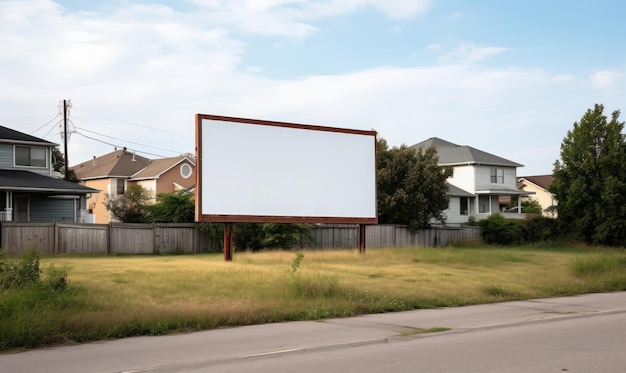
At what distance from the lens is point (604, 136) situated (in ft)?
164

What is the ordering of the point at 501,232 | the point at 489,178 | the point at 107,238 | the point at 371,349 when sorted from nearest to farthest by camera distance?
the point at 371,349 → the point at 107,238 → the point at 501,232 → the point at 489,178

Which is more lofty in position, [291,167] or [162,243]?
[291,167]

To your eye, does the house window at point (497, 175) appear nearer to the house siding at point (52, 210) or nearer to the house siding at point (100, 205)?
the house siding at point (100, 205)

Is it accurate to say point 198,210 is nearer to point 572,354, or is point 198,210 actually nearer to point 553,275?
point 553,275

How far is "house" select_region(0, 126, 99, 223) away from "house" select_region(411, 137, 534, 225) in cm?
3084

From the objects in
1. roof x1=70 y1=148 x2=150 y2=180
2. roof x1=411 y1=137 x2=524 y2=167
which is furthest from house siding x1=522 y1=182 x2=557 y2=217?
roof x1=70 y1=148 x2=150 y2=180

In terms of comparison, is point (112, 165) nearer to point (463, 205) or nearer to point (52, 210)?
point (52, 210)

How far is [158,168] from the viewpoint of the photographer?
216 feet

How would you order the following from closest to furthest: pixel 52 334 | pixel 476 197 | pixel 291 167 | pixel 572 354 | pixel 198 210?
pixel 572 354 < pixel 52 334 < pixel 198 210 < pixel 291 167 < pixel 476 197

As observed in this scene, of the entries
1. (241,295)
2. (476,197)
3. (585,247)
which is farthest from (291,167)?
(476,197)

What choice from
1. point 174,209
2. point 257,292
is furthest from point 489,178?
point 257,292

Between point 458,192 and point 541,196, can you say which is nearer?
point 458,192

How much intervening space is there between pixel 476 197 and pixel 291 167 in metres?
36.6

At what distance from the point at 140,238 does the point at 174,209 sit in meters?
4.76
